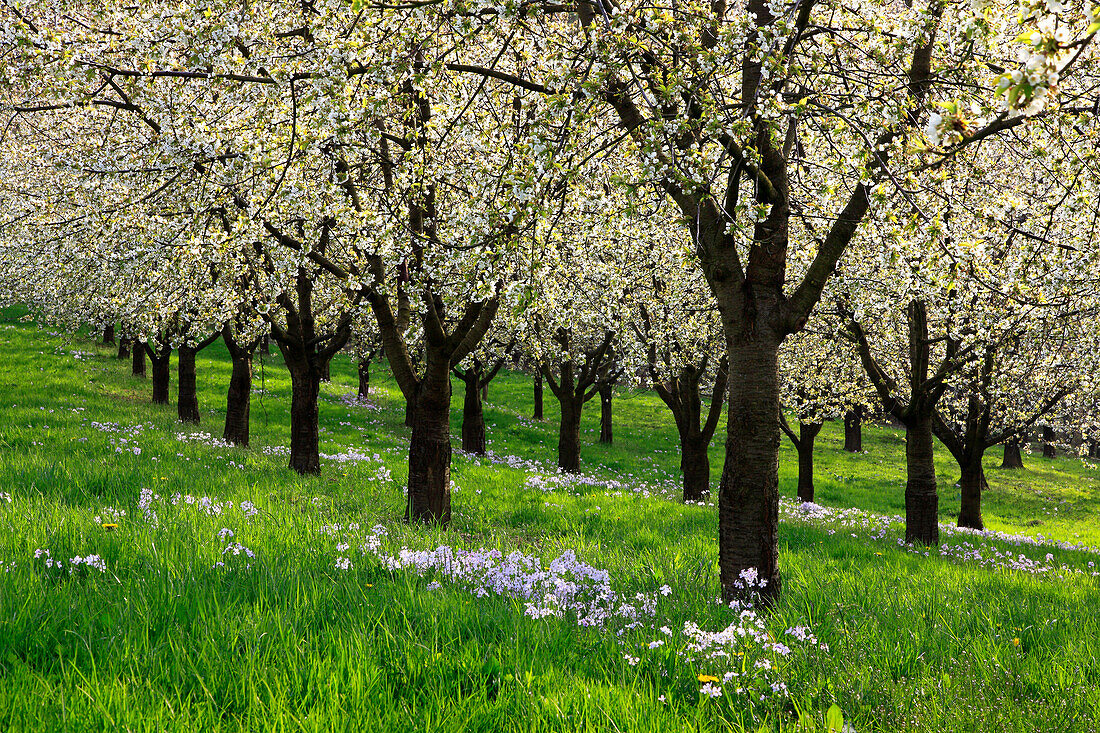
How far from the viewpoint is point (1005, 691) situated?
13.2 ft

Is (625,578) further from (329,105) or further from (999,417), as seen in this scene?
(999,417)

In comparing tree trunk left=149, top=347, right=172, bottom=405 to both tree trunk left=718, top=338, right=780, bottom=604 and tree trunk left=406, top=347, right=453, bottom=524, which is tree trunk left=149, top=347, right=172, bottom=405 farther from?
tree trunk left=718, top=338, right=780, bottom=604

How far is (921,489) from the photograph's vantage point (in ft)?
43.9

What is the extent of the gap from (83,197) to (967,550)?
1765 cm

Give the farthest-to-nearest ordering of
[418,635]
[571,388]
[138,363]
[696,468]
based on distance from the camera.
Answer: [138,363], [571,388], [696,468], [418,635]

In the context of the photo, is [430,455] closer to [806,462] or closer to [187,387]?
[187,387]

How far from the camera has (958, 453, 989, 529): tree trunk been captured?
1823cm

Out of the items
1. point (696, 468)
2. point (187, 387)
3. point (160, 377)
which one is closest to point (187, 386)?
point (187, 387)

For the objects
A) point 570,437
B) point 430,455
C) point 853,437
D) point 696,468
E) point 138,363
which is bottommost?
point 853,437

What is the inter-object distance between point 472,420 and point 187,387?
30.6 ft

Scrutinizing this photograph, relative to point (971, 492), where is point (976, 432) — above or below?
above

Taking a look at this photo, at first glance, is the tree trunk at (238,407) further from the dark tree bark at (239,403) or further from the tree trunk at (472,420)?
the tree trunk at (472,420)

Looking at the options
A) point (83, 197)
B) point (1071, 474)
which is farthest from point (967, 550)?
point (1071, 474)

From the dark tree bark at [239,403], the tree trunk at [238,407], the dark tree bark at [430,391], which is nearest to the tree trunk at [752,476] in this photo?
the dark tree bark at [430,391]
